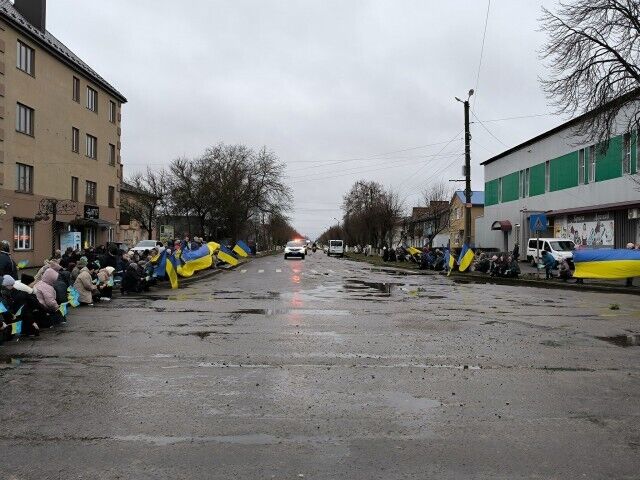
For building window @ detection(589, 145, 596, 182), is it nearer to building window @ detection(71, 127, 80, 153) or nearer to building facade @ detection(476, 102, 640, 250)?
building facade @ detection(476, 102, 640, 250)

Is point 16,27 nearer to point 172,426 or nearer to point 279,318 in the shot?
point 279,318

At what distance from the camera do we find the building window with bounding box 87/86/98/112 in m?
38.5

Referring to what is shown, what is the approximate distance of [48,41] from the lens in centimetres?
3225

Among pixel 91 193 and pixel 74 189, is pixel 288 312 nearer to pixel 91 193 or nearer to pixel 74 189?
pixel 74 189

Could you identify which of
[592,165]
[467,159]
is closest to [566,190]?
[592,165]

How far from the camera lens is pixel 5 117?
28750 millimetres

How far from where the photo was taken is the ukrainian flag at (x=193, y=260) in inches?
1008

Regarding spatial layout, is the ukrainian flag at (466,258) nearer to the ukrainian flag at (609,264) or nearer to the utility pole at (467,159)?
the utility pole at (467,159)

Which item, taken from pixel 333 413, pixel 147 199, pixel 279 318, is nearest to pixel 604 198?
pixel 279 318

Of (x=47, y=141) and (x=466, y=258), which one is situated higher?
(x=47, y=141)

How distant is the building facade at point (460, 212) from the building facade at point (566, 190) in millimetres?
19684

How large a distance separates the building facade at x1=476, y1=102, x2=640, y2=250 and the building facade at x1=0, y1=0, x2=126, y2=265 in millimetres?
27409

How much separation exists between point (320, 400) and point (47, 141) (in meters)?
31.6

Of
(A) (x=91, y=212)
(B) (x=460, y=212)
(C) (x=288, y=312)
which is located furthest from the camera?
(B) (x=460, y=212)
